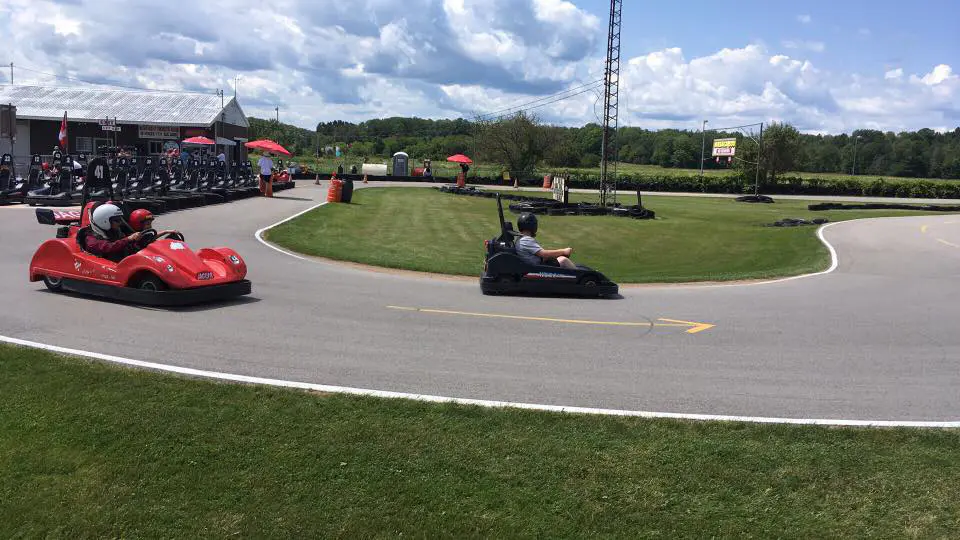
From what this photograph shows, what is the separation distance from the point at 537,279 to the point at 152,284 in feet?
19.7

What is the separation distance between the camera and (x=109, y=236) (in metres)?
10.8

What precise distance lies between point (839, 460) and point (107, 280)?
9.54m

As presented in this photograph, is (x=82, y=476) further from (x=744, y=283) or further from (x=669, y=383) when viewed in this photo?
(x=744, y=283)

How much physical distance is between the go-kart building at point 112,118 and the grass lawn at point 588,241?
2651cm

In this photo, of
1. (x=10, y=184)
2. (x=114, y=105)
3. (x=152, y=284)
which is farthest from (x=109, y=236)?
(x=114, y=105)

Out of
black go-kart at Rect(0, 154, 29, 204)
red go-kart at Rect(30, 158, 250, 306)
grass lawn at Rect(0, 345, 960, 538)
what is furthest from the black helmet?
black go-kart at Rect(0, 154, 29, 204)

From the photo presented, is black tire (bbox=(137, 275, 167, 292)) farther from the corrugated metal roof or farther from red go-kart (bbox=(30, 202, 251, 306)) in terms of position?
the corrugated metal roof

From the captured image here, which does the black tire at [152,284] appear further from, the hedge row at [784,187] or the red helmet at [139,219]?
the hedge row at [784,187]

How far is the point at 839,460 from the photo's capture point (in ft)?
17.2

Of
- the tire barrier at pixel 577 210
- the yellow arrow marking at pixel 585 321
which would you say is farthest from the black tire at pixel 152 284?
the tire barrier at pixel 577 210

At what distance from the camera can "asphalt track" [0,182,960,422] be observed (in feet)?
22.4

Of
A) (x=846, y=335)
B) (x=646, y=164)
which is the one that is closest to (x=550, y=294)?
(x=846, y=335)

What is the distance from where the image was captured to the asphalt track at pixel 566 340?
268 inches

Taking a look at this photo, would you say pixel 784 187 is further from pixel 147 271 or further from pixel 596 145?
pixel 147 271
